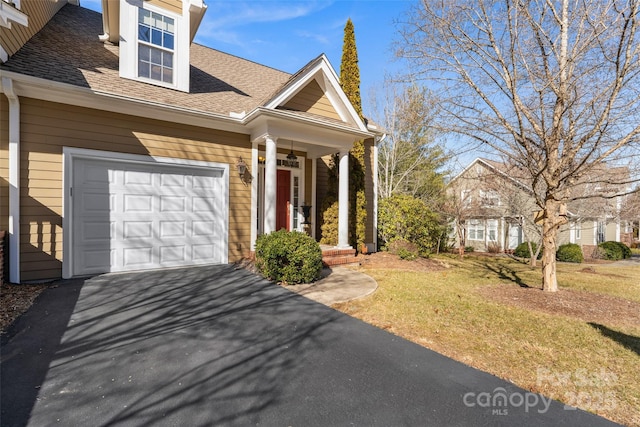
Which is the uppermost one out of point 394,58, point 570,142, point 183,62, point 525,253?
point 183,62

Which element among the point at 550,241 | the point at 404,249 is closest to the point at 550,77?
the point at 550,241

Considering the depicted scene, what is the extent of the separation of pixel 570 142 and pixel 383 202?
6.44 m

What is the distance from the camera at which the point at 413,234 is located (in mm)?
Result: 10625

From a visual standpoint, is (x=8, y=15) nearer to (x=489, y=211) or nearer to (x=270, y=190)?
(x=270, y=190)

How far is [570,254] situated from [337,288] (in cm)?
1438

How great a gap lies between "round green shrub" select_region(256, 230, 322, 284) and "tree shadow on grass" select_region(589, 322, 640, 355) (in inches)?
175

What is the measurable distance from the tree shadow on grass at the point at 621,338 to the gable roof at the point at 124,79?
242 inches

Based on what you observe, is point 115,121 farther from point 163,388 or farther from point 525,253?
point 525,253

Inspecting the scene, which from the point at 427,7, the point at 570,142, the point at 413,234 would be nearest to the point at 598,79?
the point at 570,142

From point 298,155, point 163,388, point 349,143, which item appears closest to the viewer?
point 163,388

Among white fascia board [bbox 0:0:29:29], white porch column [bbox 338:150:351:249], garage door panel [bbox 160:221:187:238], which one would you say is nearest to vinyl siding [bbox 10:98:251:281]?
white fascia board [bbox 0:0:29:29]

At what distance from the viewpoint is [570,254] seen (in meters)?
14.2

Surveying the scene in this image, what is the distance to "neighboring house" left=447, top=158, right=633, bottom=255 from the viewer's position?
1223 centimetres

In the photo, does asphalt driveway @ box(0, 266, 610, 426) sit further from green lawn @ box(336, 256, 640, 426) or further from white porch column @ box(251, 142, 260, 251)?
white porch column @ box(251, 142, 260, 251)
